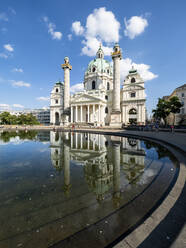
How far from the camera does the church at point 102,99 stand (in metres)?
33.1

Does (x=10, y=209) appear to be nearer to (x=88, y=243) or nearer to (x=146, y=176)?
(x=88, y=243)

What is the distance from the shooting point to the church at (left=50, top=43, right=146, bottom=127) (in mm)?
33062

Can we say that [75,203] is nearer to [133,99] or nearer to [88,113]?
[88,113]

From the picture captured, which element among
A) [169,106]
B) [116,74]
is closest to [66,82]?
→ [116,74]

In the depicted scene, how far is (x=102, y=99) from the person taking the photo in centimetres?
4322

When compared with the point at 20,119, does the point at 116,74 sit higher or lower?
higher

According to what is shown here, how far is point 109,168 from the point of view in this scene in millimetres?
4703

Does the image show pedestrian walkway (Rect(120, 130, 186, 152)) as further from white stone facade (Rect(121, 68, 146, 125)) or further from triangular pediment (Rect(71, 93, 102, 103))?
triangular pediment (Rect(71, 93, 102, 103))

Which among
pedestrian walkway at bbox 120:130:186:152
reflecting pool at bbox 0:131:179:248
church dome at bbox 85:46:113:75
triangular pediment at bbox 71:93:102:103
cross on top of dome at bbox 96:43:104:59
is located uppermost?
cross on top of dome at bbox 96:43:104:59

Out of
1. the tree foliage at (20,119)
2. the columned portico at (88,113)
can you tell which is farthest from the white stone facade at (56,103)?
the columned portico at (88,113)

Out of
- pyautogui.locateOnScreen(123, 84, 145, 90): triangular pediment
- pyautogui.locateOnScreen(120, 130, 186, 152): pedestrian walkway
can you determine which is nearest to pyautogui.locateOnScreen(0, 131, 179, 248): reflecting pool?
pyautogui.locateOnScreen(120, 130, 186, 152): pedestrian walkway

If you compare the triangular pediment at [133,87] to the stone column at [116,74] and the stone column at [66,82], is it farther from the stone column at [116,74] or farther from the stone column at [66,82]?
the stone column at [66,82]

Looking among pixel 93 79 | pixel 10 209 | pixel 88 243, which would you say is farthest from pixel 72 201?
pixel 93 79

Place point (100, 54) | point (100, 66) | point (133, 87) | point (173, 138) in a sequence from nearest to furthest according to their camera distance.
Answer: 1. point (173, 138)
2. point (133, 87)
3. point (100, 66)
4. point (100, 54)
